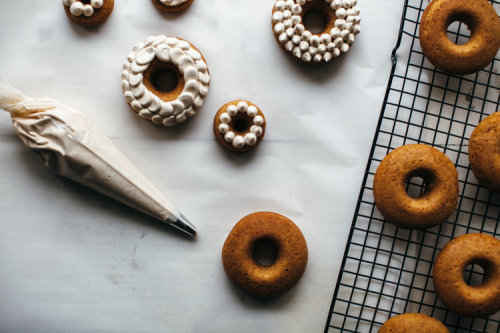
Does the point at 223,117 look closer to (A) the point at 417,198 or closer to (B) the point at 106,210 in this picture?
(B) the point at 106,210

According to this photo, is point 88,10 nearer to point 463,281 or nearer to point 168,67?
point 168,67

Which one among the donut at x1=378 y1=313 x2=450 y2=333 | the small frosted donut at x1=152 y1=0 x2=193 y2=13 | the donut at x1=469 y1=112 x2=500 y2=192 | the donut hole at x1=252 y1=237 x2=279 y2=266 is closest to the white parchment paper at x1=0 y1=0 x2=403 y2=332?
the small frosted donut at x1=152 y1=0 x2=193 y2=13

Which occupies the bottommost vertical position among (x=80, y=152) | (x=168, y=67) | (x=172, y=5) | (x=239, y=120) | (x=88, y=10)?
(x=80, y=152)

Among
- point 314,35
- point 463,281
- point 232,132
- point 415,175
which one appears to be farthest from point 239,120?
point 463,281

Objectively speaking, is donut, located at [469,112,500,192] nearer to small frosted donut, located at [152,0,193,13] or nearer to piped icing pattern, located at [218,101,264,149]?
piped icing pattern, located at [218,101,264,149]

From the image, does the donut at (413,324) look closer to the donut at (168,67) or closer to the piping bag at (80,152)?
the piping bag at (80,152)
